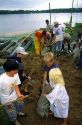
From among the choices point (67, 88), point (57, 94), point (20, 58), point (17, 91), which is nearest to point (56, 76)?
point (57, 94)

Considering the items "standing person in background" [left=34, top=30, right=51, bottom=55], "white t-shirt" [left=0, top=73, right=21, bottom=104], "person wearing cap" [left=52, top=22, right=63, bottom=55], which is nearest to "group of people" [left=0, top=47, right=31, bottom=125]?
"white t-shirt" [left=0, top=73, right=21, bottom=104]

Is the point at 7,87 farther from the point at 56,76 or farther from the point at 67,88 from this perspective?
the point at 67,88

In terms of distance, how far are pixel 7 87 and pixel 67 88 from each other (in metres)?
3.88

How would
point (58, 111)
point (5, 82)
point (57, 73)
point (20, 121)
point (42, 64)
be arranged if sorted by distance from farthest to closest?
point (42, 64) → point (20, 121) → point (58, 111) → point (57, 73) → point (5, 82)

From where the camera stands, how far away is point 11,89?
213 inches

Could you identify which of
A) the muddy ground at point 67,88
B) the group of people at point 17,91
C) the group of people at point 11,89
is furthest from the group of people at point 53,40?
the group of people at point 11,89

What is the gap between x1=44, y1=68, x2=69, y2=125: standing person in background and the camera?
18.5 ft

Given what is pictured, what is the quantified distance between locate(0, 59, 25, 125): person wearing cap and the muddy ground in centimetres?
110

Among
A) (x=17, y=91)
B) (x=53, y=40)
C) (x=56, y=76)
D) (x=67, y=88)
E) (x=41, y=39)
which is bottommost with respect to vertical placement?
(x=67, y=88)

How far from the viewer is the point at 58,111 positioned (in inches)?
239

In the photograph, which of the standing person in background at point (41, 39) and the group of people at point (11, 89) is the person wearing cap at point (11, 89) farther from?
the standing person in background at point (41, 39)

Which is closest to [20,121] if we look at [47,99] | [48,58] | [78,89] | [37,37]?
[47,99]

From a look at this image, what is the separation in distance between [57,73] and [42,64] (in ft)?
19.6

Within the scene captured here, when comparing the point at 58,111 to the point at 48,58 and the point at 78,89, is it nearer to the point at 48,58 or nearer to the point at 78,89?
the point at 48,58
